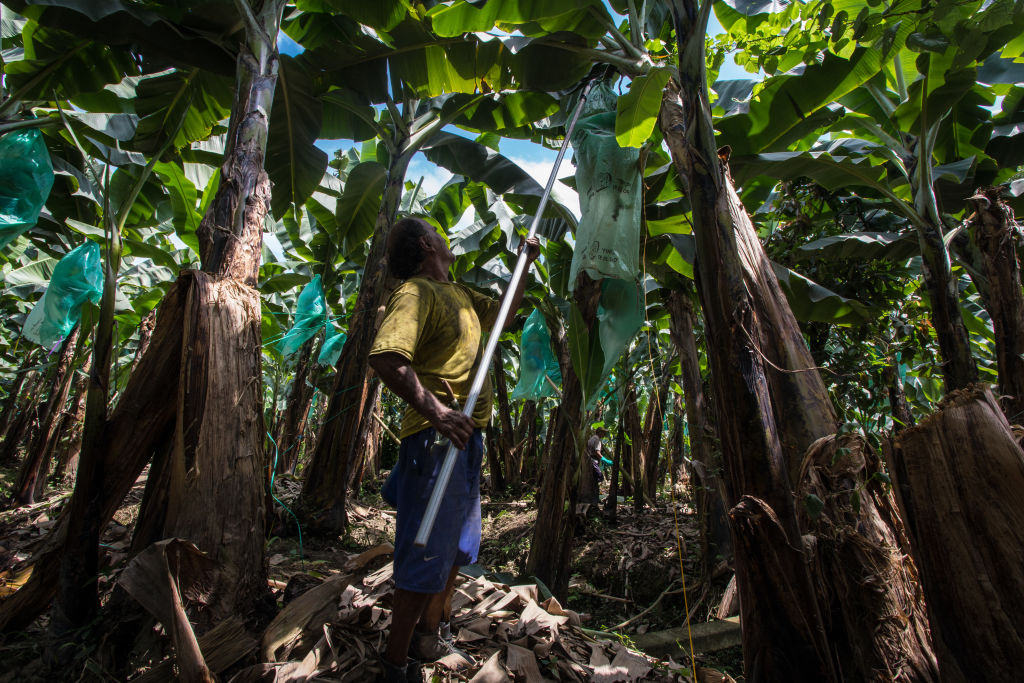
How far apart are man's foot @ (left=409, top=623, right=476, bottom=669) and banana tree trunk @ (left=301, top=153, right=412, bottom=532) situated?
2.40m

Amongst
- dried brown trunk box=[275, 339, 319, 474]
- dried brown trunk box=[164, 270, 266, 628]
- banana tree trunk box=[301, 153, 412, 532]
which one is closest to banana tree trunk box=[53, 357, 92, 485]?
dried brown trunk box=[275, 339, 319, 474]

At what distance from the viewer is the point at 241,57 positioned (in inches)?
112

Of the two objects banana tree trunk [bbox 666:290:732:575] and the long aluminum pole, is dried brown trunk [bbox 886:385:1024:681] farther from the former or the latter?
banana tree trunk [bbox 666:290:732:575]

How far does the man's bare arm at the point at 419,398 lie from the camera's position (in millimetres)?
1622

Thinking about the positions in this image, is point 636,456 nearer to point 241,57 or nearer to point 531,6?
point 531,6

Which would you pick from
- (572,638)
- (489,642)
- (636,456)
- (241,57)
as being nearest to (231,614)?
(489,642)

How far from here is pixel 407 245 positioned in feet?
7.17

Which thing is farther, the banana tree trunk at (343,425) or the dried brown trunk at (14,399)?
the dried brown trunk at (14,399)

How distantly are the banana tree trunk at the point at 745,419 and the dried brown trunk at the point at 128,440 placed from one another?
2.17 metres

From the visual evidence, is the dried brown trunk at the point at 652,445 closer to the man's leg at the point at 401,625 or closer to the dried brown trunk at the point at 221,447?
the man's leg at the point at 401,625

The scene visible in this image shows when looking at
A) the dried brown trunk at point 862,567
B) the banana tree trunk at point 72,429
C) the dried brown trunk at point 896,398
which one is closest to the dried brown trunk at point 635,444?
the dried brown trunk at point 896,398

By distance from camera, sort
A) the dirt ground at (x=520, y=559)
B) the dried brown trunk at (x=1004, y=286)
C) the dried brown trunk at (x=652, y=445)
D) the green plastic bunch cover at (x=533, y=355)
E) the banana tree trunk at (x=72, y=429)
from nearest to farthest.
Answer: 1. the dirt ground at (x=520, y=559)
2. the dried brown trunk at (x=1004, y=286)
3. the green plastic bunch cover at (x=533, y=355)
4. the banana tree trunk at (x=72, y=429)
5. the dried brown trunk at (x=652, y=445)

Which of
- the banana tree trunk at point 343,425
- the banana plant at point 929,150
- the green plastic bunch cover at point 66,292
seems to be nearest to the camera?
the banana plant at point 929,150

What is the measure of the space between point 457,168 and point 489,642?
4313 mm
